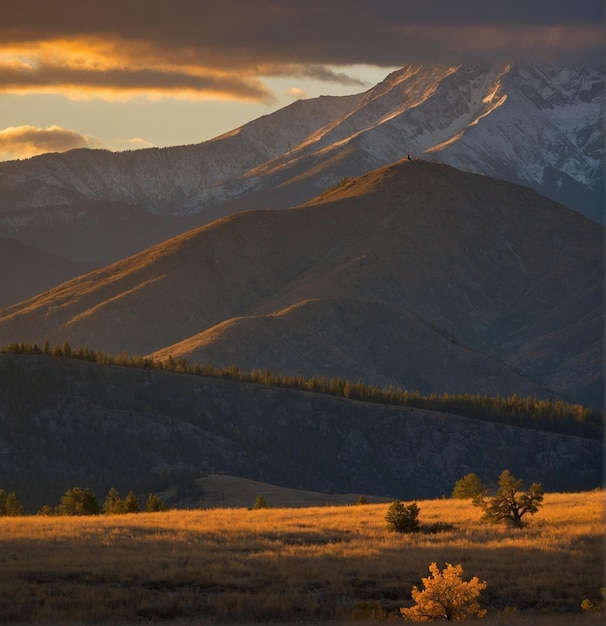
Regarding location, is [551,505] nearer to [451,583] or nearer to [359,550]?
[359,550]

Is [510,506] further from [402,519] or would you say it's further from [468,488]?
[468,488]

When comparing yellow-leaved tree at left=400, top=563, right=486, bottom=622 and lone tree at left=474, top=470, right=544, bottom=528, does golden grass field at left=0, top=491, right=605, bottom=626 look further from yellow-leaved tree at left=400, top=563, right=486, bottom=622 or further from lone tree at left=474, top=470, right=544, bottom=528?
yellow-leaved tree at left=400, top=563, right=486, bottom=622

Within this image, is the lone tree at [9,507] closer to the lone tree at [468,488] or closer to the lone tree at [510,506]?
the lone tree at [468,488]

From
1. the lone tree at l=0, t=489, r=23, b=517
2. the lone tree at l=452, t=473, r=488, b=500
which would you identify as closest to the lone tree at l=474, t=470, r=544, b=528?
the lone tree at l=452, t=473, r=488, b=500

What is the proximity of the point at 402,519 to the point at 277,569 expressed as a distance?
1448 centimetres

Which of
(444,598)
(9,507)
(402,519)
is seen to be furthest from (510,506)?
(9,507)

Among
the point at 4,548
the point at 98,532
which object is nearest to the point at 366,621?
the point at 4,548

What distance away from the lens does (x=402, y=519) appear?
7131 cm

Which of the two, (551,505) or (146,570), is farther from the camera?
(551,505)

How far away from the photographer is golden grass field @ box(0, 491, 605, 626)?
51.8 m

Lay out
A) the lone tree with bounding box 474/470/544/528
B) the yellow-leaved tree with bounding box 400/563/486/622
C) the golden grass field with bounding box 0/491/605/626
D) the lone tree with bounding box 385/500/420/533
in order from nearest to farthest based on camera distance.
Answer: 1. the yellow-leaved tree with bounding box 400/563/486/622
2. the golden grass field with bounding box 0/491/605/626
3. the lone tree with bounding box 385/500/420/533
4. the lone tree with bounding box 474/470/544/528

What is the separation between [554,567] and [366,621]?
40.2 feet

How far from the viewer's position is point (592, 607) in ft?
175

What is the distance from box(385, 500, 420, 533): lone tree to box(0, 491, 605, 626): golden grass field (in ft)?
2.26
